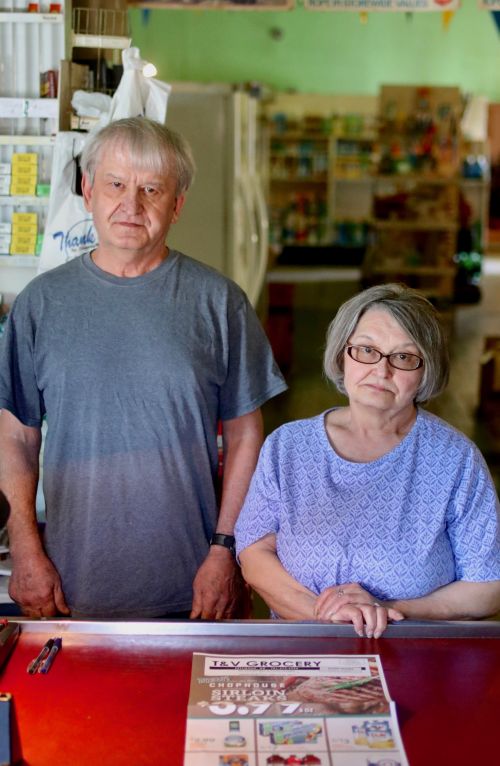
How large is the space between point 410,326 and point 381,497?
0.37 meters

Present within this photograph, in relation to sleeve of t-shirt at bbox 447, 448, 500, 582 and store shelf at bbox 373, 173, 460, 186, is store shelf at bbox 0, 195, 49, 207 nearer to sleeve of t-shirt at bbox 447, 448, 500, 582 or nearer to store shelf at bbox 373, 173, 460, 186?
sleeve of t-shirt at bbox 447, 448, 500, 582

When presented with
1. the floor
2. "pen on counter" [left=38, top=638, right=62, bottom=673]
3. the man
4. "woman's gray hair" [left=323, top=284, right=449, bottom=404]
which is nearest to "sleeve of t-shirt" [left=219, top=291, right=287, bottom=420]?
the man

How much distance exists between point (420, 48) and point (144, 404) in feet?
53.3

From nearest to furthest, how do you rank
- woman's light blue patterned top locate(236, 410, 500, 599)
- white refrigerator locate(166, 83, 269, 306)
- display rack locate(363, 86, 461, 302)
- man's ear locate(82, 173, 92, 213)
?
1. woman's light blue patterned top locate(236, 410, 500, 599)
2. man's ear locate(82, 173, 92, 213)
3. white refrigerator locate(166, 83, 269, 306)
4. display rack locate(363, 86, 461, 302)

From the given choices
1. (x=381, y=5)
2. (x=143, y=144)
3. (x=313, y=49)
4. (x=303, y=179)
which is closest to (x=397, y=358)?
(x=143, y=144)

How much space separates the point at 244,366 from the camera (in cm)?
256

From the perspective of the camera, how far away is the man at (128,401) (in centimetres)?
242

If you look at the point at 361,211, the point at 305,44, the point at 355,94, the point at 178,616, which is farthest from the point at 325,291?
the point at 178,616

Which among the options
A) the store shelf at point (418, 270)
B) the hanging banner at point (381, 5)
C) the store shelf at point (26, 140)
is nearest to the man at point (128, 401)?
the store shelf at point (26, 140)

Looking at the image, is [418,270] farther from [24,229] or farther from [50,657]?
[50,657]

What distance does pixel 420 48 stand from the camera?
682 inches

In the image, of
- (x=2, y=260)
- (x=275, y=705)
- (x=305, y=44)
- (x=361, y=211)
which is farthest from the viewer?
(x=305, y=44)

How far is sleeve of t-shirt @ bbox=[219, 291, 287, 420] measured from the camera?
8.36ft

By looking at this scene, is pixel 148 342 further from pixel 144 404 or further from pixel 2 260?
pixel 2 260
